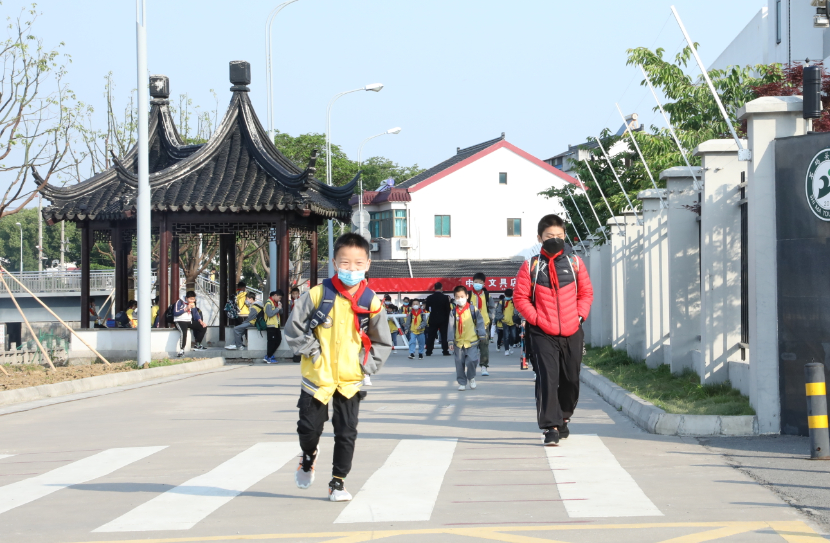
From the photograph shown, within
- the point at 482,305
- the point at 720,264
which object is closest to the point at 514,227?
the point at 482,305

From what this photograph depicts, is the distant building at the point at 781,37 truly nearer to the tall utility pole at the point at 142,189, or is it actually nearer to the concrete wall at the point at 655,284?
the concrete wall at the point at 655,284

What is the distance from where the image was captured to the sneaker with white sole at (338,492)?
21.5 feet

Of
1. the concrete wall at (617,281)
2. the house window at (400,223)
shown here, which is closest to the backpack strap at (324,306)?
the concrete wall at (617,281)

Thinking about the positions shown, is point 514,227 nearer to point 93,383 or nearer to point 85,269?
point 85,269

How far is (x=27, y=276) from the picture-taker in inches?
2015

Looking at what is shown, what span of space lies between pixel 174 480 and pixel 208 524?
5.69ft

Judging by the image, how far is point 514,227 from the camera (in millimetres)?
62312

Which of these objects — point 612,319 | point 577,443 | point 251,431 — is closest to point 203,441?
point 251,431

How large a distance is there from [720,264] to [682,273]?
86.7 inches

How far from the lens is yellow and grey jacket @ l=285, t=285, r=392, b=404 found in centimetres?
655

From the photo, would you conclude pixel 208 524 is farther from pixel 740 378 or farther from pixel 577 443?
pixel 740 378

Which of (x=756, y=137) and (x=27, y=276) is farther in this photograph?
(x=27, y=276)

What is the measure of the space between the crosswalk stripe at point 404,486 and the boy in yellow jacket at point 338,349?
0.29m

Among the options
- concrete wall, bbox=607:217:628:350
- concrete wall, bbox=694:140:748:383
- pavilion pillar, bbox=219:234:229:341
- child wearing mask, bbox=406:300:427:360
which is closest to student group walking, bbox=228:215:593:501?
concrete wall, bbox=694:140:748:383
